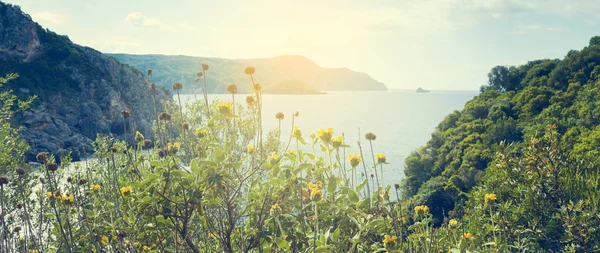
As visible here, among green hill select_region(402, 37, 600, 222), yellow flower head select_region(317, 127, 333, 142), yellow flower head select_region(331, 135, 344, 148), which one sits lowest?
green hill select_region(402, 37, 600, 222)

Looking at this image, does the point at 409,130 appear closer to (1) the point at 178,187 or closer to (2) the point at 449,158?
(2) the point at 449,158

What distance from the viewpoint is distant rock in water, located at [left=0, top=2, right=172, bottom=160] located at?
139 feet

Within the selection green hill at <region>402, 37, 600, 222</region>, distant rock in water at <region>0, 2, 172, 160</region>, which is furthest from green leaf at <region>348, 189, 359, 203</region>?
distant rock in water at <region>0, 2, 172, 160</region>

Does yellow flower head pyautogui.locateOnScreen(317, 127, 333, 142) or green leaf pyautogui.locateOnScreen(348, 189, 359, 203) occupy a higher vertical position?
yellow flower head pyautogui.locateOnScreen(317, 127, 333, 142)

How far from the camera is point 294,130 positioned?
2.54m

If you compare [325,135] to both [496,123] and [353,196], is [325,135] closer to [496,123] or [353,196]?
[353,196]

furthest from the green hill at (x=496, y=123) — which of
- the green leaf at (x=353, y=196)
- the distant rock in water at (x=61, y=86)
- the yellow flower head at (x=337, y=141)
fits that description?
the distant rock in water at (x=61, y=86)

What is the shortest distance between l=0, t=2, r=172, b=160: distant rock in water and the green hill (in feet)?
99.9

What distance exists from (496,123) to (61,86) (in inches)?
1951

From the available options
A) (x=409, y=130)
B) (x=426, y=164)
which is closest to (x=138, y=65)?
(x=409, y=130)

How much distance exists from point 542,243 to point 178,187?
760cm

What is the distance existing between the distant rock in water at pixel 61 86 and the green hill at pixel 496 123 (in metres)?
30.5

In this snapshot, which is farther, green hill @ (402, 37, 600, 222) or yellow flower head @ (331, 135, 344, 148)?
green hill @ (402, 37, 600, 222)

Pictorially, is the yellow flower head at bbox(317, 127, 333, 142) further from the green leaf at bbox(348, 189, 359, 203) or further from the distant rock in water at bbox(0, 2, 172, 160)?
the distant rock in water at bbox(0, 2, 172, 160)
